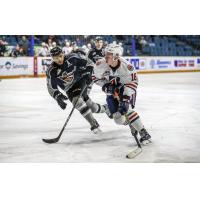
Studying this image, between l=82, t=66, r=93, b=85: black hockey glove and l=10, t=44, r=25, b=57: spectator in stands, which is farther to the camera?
l=10, t=44, r=25, b=57: spectator in stands

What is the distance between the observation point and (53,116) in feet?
13.2


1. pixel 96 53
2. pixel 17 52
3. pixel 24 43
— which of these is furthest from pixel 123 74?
pixel 17 52

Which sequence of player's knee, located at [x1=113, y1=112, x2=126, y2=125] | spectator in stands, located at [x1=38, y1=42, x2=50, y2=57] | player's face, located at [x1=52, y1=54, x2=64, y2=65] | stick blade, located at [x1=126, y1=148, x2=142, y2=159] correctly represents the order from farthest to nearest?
1. spectator in stands, located at [x1=38, y1=42, x2=50, y2=57]
2. player's face, located at [x1=52, y1=54, x2=64, y2=65]
3. player's knee, located at [x1=113, y1=112, x2=126, y2=125]
4. stick blade, located at [x1=126, y1=148, x2=142, y2=159]

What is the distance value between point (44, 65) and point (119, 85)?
4.05m

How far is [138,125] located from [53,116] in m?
1.13

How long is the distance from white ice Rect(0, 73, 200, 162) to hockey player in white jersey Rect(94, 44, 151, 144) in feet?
0.64

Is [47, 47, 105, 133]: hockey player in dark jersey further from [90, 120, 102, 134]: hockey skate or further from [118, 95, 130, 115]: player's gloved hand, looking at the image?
[118, 95, 130, 115]: player's gloved hand

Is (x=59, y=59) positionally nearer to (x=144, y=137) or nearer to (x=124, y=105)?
(x=124, y=105)

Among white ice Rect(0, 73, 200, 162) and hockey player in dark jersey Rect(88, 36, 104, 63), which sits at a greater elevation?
hockey player in dark jersey Rect(88, 36, 104, 63)

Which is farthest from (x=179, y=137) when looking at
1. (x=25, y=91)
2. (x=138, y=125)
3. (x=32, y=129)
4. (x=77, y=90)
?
(x=25, y=91)

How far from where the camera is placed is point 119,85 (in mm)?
3160

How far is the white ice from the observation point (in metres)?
2.97

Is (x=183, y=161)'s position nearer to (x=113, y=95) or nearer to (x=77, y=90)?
(x=113, y=95)

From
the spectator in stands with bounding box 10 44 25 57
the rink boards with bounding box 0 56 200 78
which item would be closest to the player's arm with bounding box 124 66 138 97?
the rink boards with bounding box 0 56 200 78
